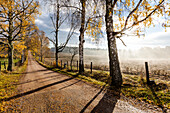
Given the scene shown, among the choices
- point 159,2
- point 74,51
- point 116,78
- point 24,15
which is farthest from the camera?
point 74,51

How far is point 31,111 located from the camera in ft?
8.52

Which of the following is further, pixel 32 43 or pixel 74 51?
pixel 32 43

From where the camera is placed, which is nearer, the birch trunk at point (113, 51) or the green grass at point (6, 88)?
the green grass at point (6, 88)

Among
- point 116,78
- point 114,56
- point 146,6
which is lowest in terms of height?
point 116,78

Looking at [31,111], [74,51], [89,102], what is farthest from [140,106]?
[74,51]

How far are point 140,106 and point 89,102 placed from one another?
1.77m

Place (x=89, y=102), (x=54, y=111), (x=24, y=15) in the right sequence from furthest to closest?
(x=24, y=15)
(x=89, y=102)
(x=54, y=111)

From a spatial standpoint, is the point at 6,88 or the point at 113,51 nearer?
the point at 6,88

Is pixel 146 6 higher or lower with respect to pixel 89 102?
higher

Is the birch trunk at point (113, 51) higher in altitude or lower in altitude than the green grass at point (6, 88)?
higher

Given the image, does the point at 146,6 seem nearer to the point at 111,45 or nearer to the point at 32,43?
the point at 111,45

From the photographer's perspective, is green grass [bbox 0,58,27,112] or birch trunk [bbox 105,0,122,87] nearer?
green grass [bbox 0,58,27,112]

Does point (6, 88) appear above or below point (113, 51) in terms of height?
below

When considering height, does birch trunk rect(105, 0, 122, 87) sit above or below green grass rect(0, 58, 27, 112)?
above
